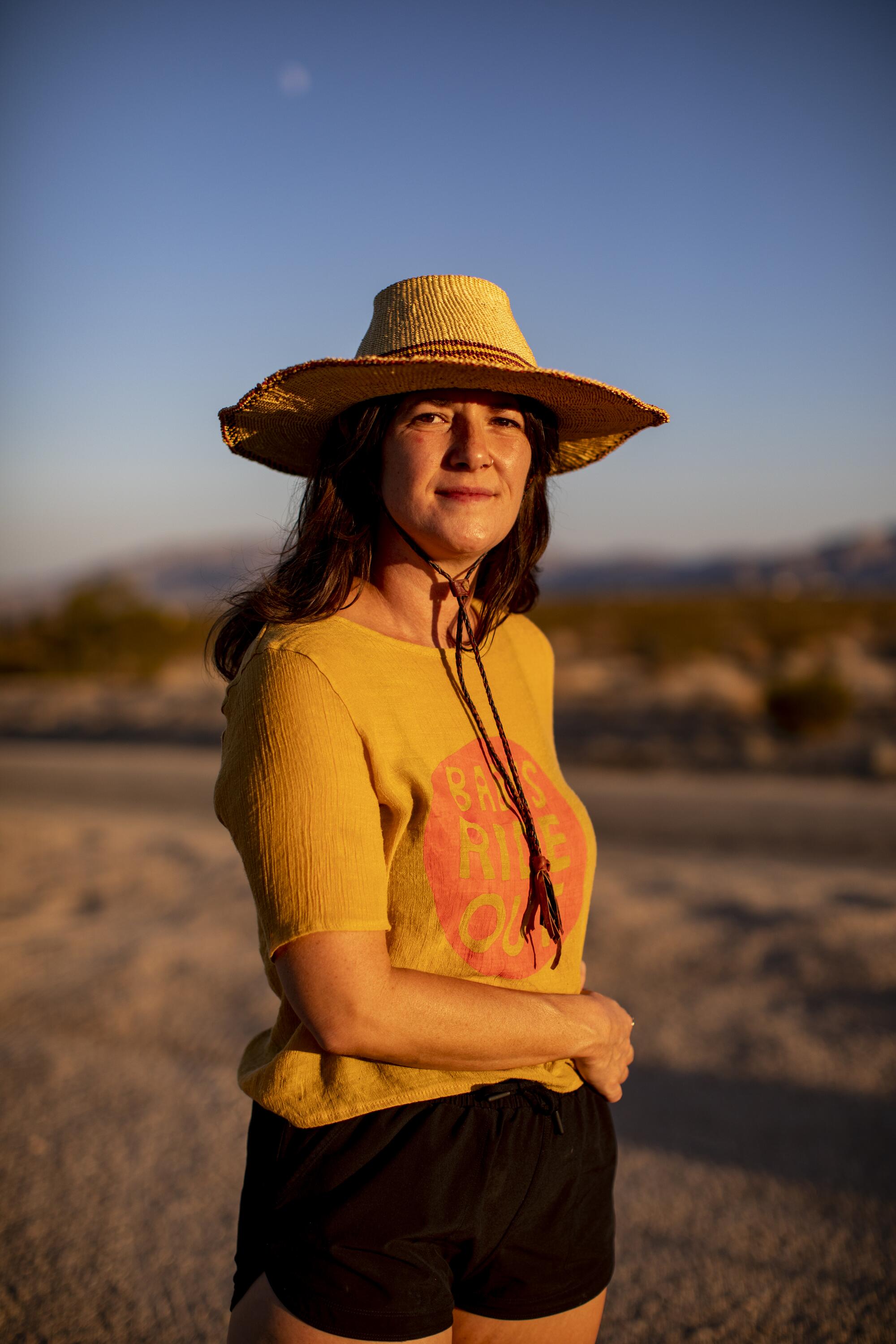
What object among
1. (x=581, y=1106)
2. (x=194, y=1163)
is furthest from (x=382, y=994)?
(x=194, y=1163)

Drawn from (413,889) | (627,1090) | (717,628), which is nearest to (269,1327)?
(413,889)

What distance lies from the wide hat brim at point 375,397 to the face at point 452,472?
0.12 ft

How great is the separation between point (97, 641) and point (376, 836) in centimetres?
2667

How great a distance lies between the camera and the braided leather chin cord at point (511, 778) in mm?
1458

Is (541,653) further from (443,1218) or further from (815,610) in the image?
(815,610)

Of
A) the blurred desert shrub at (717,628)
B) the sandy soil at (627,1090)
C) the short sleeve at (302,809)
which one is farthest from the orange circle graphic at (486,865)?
the blurred desert shrub at (717,628)

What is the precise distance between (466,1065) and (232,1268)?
183 centimetres

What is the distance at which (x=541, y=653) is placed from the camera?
1.94m

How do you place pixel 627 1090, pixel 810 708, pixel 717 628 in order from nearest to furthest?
pixel 627 1090, pixel 810 708, pixel 717 628

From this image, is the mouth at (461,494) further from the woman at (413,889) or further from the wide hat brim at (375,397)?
the wide hat brim at (375,397)

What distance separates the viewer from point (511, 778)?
153cm

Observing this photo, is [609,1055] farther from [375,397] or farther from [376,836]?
[375,397]

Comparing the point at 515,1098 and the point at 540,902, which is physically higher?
the point at 540,902

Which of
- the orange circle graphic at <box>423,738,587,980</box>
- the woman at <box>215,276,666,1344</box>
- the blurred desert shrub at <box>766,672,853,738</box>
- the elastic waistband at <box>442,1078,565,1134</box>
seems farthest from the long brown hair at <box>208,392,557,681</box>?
the blurred desert shrub at <box>766,672,853,738</box>
